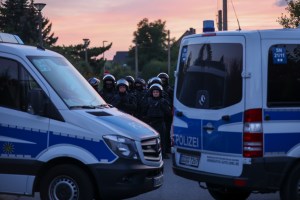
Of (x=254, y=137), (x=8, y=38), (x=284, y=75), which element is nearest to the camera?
(x=254, y=137)

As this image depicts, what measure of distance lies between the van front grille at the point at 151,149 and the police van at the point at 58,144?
0.01 m

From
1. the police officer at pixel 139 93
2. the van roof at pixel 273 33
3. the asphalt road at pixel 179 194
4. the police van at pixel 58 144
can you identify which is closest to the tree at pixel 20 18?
the police officer at pixel 139 93

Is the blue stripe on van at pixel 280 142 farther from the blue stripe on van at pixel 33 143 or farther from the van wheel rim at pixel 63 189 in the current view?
the van wheel rim at pixel 63 189

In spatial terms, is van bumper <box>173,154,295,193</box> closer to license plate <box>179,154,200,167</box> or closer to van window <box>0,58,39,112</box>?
license plate <box>179,154,200,167</box>

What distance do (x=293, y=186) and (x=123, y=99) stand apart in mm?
7635

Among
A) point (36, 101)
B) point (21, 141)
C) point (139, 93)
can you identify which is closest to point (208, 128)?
point (36, 101)

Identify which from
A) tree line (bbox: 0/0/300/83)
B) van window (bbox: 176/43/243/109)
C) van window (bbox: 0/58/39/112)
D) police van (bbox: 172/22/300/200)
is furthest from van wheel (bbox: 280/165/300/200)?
tree line (bbox: 0/0/300/83)

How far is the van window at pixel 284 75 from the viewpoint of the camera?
7.42 m

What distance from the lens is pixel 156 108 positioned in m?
14.6

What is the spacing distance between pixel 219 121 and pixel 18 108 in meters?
2.52

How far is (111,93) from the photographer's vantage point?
14945mm

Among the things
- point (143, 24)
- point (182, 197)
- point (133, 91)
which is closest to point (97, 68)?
point (143, 24)

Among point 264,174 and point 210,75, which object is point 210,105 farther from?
point 264,174

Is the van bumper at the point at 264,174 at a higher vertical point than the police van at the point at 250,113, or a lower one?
lower
